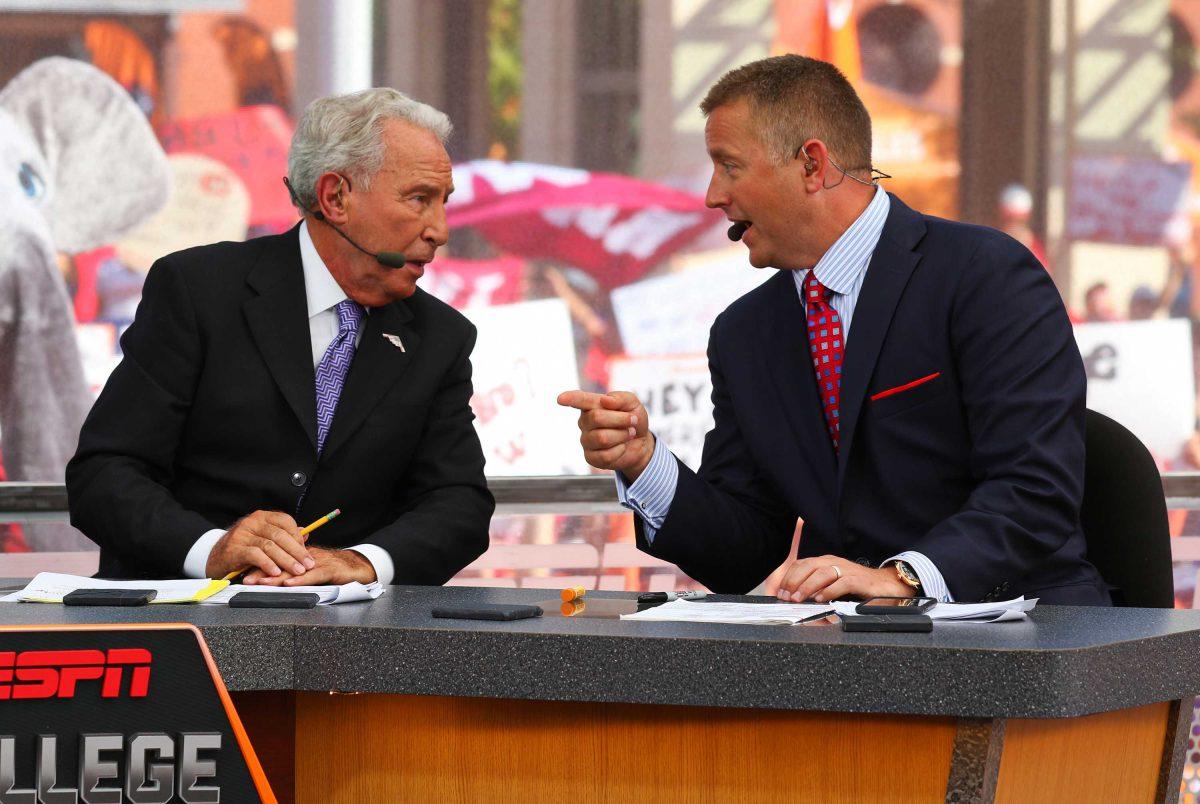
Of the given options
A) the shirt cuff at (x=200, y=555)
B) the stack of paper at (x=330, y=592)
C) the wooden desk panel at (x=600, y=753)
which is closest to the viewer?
the wooden desk panel at (x=600, y=753)

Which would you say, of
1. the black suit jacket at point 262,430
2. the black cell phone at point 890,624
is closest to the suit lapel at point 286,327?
the black suit jacket at point 262,430

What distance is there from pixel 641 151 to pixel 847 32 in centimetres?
56

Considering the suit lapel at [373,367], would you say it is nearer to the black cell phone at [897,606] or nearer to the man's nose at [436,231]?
the man's nose at [436,231]

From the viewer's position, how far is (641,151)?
141 inches

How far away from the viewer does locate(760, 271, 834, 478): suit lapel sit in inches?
90.0

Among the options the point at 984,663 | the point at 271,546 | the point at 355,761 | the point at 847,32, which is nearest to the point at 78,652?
the point at 355,761

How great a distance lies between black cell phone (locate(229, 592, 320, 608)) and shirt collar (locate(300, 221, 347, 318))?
803 mm

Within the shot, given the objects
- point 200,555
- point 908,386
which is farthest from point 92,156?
point 908,386

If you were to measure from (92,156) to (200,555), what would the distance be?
1.74m

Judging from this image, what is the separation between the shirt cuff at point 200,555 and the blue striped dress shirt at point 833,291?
60cm

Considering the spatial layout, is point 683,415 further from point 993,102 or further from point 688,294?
point 993,102

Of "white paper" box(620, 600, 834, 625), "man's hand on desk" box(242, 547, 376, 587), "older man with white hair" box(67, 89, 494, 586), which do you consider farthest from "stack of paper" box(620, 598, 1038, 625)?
"older man with white hair" box(67, 89, 494, 586)

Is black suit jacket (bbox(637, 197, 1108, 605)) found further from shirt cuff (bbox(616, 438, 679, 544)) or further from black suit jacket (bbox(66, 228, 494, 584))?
black suit jacket (bbox(66, 228, 494, 584))

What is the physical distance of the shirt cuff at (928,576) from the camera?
1.85m
